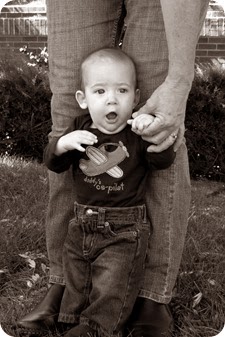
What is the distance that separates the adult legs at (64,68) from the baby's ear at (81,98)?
40 millimetres

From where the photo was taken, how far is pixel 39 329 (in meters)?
2.59

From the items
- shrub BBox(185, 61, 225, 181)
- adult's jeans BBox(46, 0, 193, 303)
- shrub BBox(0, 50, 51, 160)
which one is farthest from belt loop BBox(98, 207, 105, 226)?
shrub BBox(0, 50, 51, 160)

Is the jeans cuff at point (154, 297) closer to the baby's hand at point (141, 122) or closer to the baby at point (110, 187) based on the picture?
the baby at point (110, 187)

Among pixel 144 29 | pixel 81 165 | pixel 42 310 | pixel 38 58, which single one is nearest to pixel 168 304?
pixel 42 310

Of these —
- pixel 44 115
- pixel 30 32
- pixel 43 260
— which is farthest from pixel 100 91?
pixel 30 32

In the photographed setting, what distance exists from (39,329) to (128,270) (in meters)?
0.48

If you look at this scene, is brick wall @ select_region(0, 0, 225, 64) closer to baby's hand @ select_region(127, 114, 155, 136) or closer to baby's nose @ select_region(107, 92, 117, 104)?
baby's nose @ select_region(107, 92, 117, 104)

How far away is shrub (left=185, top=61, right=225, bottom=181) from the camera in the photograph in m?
5.54

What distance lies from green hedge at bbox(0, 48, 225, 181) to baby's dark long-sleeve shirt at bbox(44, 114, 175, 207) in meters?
3.16

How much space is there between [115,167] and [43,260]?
3.60ft

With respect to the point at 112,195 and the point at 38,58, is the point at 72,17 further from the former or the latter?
the point at 38,58

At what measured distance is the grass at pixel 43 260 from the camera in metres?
2.74

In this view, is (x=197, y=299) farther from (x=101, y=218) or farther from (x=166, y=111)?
(x=166, y=111)

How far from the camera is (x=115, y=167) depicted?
244cm
